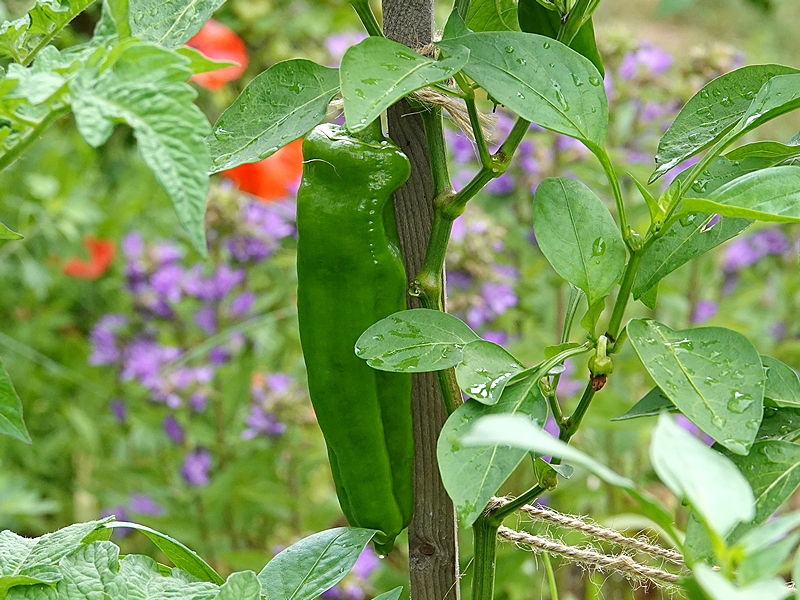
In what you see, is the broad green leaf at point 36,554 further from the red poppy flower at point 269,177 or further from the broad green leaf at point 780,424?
the red poppy flower at point 269,177

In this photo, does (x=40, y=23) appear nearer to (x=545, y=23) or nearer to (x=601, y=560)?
(x=545, y=23)

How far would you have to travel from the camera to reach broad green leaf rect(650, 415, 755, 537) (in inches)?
10.0

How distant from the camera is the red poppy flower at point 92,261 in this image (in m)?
1.83

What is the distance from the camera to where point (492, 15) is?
1.88 feet

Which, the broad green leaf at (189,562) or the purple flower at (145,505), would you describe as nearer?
the broad green leaf at (189,562)

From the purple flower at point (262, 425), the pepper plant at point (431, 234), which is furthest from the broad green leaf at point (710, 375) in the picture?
the purple flower at point (262, 425)

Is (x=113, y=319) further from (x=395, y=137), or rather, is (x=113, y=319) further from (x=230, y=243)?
(x=395, y=137)

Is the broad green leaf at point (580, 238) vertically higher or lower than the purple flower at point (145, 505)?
higher

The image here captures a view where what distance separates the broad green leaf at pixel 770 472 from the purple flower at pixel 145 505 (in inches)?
48.7

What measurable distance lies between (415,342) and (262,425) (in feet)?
3.30

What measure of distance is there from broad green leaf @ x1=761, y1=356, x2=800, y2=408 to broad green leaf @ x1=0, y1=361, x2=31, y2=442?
39 centimetres

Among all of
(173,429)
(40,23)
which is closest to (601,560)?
(40,23)

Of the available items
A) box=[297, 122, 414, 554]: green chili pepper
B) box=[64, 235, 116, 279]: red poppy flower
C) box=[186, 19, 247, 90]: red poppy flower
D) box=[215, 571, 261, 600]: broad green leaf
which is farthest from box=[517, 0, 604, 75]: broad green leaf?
box=[64, 235, 116, 279]: red poppy flower

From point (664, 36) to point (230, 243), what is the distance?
4588 millimetres
